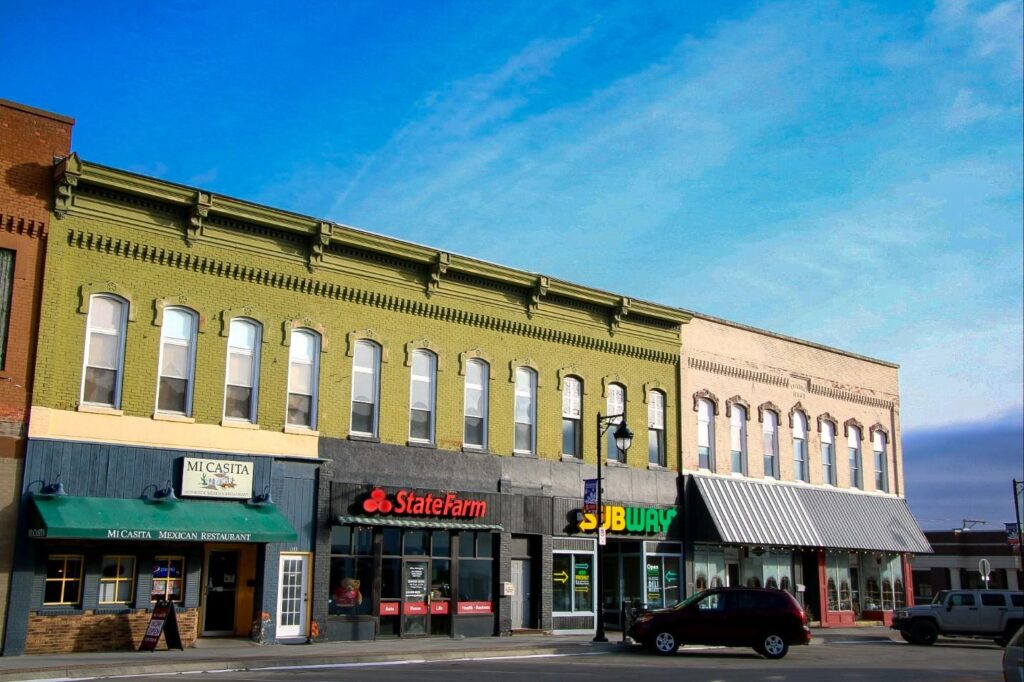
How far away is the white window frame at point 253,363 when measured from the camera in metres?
24.5

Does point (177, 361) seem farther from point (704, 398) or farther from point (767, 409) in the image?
point (767, 409)

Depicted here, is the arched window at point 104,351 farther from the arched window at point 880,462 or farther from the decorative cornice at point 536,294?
the arched window at point 880,462

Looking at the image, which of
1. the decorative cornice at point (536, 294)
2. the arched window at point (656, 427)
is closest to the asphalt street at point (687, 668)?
the arched window at point (656, 427)

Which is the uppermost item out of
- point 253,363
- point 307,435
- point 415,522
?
point 253,363

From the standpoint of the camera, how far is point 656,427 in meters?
33.6

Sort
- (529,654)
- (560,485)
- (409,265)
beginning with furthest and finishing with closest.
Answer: (560,485), (409,265), (529,654)

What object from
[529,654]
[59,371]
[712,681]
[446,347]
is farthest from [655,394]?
[59,371]

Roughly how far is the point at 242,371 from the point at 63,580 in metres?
6.05

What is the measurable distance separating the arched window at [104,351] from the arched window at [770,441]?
2254cm

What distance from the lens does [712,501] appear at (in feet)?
110

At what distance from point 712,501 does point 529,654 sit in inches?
455

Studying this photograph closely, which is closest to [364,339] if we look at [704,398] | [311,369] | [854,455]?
[311,369]

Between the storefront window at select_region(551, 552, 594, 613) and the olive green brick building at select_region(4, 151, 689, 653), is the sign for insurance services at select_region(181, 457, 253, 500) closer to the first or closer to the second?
the olive green brick building at select_region(4, 151, 689, 653)

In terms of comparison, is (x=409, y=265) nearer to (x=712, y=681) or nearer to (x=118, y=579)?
(x=118, y=579)
